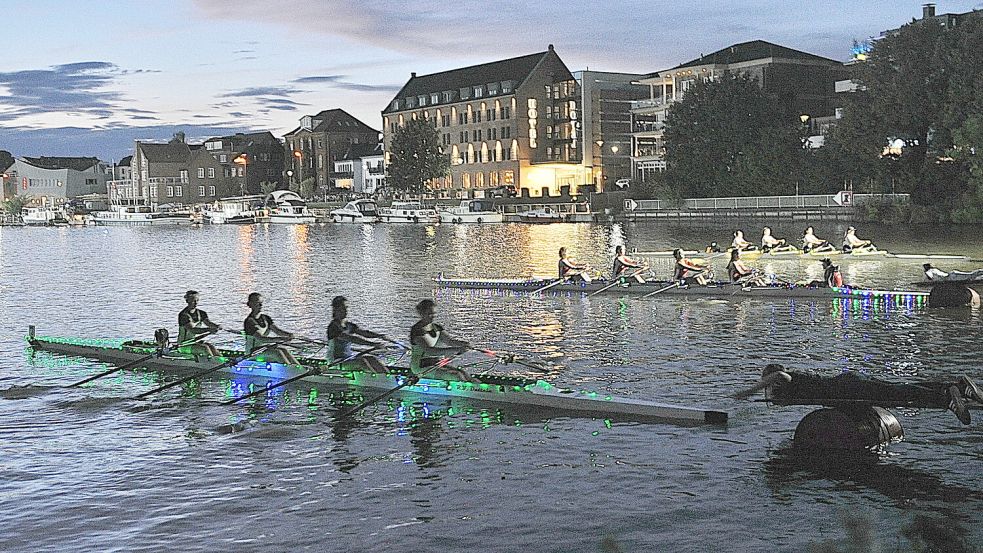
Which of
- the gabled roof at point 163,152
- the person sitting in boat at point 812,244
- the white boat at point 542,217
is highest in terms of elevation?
the gabled roof at point 163,152

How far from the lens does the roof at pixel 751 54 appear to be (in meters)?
101

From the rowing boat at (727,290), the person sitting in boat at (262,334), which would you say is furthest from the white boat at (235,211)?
the person sitting in boat at (262,334)

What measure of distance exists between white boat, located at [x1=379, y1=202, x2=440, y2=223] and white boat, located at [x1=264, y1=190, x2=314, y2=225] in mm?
14273

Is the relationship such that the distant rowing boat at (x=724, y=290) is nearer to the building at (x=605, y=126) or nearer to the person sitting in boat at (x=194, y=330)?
the person sitting in boat at (x=194, y=330)

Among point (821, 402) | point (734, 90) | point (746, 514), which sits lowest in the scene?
point (746, 514)

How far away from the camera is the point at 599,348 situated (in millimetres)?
25516

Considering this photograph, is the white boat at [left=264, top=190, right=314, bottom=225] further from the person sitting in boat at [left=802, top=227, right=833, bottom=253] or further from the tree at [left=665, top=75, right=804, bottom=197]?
the person sitting in boat at [left=802, top=227, right=833, bottom=253]

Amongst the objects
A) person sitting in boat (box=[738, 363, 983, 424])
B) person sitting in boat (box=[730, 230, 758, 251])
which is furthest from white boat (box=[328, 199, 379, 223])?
person sitting in boat (box=[738, 363, 983, 424])

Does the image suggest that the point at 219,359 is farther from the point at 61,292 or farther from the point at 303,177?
the point at 303,177

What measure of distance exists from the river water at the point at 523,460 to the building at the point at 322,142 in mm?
138584

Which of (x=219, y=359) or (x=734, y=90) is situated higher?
(x=734, y=90)

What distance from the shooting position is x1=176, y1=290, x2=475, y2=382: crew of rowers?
1856 centimetres

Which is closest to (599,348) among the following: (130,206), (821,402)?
(821,402)

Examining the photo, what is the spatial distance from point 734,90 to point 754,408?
261 ft
